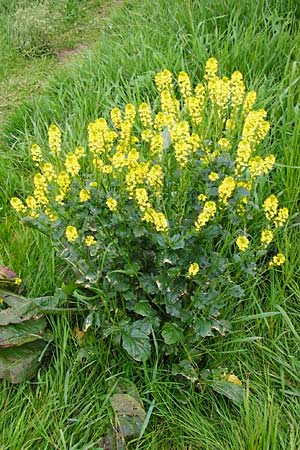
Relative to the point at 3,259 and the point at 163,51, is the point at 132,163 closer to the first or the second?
the point at 3,259

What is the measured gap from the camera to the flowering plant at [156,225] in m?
1.92

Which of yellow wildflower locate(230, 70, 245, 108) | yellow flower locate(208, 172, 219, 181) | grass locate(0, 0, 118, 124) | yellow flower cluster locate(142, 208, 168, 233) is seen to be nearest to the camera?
yellow flower cluster locate(142, 208, 168, 233)

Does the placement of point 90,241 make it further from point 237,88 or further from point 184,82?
point 237,88

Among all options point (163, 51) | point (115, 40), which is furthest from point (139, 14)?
point (163, 51)

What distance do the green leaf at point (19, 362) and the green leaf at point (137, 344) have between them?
409mm

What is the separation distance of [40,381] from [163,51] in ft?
7.42

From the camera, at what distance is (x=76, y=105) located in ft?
10.9

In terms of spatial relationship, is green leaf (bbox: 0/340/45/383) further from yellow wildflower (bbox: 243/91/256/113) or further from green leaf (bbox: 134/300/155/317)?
yellow wildflower (bbox: 243/91/256/113)

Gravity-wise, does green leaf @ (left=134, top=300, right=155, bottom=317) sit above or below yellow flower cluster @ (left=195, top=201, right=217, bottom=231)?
below

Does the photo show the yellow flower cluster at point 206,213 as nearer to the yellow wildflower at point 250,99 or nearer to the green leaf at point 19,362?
the yellow wildflower at point 250,99

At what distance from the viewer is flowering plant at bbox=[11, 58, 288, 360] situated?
6.29 ft

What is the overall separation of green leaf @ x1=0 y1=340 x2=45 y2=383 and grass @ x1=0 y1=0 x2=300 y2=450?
5 centimetres

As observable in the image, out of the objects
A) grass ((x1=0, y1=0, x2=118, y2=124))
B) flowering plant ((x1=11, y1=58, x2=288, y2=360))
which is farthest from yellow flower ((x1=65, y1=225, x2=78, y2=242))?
grass ((x1=0, y1=0, x2=118, y2=124))

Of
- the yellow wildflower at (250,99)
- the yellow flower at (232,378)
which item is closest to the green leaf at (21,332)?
the yellow flower at (232,378)
